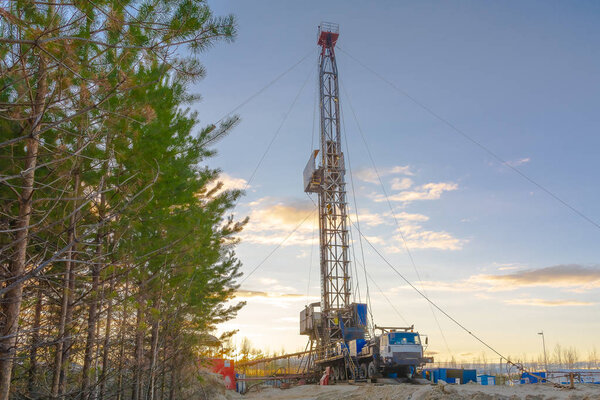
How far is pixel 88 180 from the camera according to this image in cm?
875

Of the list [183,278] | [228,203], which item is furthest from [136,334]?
[228,203]

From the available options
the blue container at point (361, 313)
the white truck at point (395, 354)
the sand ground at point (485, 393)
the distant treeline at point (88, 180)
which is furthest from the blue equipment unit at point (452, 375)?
the distant treeline at point (88, 180)

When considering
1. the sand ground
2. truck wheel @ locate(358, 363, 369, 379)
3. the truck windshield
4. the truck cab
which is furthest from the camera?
truck wheel @ locate(358, 363, 369, 379)

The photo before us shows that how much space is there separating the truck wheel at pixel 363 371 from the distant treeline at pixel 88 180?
16.2m

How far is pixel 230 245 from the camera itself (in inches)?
667

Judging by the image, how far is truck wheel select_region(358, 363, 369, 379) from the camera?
27641 millimetres

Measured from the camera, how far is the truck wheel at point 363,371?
27.6 meters

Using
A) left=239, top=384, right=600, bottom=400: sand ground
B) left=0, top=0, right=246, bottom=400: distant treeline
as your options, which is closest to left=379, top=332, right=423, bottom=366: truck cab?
left=239, top=384, right=600, bottom=400: sand ground

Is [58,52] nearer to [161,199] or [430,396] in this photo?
[161,199]

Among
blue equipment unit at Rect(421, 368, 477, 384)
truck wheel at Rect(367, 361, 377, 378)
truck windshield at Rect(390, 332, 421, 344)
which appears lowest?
blue equipment unit at Rect(421, 368, 477, 384)

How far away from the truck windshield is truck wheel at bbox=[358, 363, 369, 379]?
11.4 feet

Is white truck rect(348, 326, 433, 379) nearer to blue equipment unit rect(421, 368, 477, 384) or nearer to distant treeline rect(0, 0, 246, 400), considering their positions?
blue equipment unit rect(421, 368, 477, 384)

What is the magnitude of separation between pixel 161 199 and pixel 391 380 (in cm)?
1878

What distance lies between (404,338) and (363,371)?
166 inches
